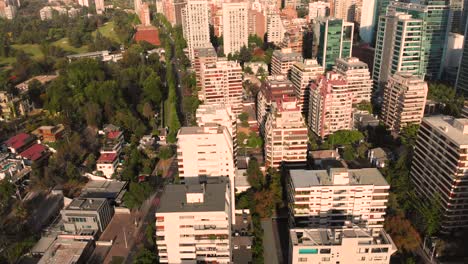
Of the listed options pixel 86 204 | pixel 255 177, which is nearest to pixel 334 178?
pixel 255 177

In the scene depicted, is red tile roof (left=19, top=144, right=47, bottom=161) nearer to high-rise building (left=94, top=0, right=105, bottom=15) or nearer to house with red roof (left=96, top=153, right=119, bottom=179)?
house with red roof (left=96, top=153, right=119, bottom=179)

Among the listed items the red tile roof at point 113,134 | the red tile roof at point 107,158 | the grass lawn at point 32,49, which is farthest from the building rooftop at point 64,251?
the grass lawn at point 32,49

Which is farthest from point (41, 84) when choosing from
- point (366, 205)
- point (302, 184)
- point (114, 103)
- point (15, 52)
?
point (366, 205)

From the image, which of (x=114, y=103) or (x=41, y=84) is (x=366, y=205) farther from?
(x=41, y=84)

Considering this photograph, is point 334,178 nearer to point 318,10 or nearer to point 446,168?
point 446,168

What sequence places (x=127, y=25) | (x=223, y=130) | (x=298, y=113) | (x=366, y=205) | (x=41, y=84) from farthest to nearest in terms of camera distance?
(x=127, y=25)
(x=41, y=84)
(x=298, y=113)
(x=223, y=130)
(x=366, y=205)

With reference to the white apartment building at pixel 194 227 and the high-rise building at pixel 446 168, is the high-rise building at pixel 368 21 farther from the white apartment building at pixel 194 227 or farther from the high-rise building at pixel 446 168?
the white apartment building at pixel 194 227

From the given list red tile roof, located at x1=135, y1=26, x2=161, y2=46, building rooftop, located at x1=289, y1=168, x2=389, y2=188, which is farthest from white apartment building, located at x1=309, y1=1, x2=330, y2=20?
building rooftop, located at x1=289, y1=168, x2=389, y2=188
